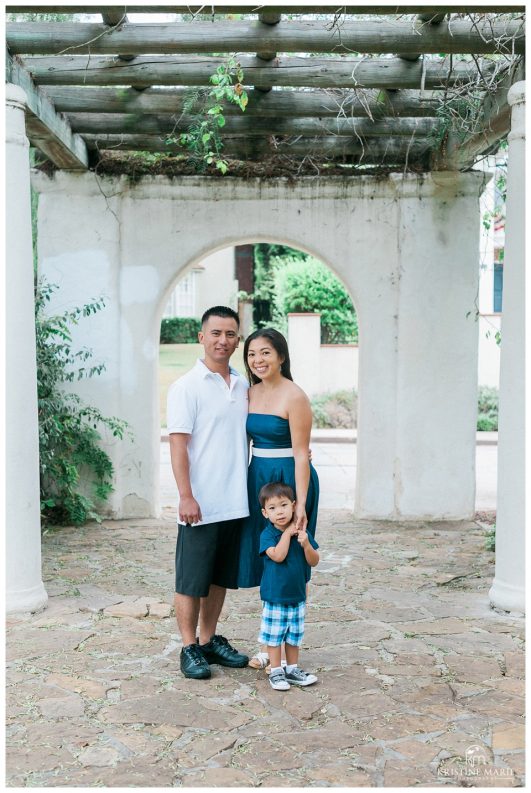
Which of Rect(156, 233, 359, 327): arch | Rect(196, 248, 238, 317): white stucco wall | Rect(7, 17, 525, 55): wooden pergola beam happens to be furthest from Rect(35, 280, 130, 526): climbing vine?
Rect(196, 248, 238, 317): white stucco wall

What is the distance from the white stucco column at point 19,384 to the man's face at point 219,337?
157cm

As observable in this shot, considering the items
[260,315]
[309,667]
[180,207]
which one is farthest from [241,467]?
[260,315]

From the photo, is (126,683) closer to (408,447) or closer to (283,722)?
(283,722)

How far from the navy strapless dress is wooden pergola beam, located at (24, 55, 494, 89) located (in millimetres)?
2968

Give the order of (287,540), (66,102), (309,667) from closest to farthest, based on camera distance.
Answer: (287,540)
(309,667)
(66,102)

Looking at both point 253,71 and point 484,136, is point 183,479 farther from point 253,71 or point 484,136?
point 484,136

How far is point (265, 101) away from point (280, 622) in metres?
4.30

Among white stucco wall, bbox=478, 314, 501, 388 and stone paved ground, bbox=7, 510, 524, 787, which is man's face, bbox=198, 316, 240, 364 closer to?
stone paved ground, bbox=7, 510, 524, 787

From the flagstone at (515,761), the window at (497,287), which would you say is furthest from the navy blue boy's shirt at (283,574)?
the window at (497,287)

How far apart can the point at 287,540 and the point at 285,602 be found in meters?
0.31

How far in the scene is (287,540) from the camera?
13.1ft

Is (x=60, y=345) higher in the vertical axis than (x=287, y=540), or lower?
higher

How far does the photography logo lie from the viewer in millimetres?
3221

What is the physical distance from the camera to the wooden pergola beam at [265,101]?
21.5 feet
